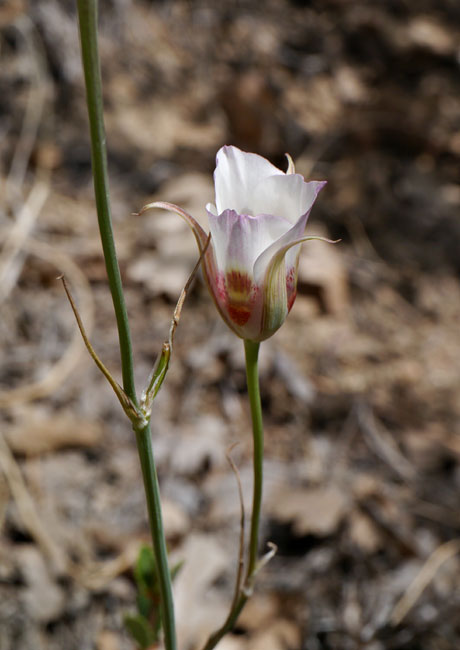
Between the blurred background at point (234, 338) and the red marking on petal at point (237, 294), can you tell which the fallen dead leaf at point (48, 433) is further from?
the red marking on petal at point (237, 294)

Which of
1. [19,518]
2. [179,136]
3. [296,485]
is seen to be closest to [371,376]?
[296,485]

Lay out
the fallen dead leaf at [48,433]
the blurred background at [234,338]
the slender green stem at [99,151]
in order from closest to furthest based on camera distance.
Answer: the slender green stem at [99,151] < the blurred background at [234,338] < the fallen dead leaf at [48,433]


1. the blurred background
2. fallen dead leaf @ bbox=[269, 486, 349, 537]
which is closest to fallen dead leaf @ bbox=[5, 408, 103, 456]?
the blurred background

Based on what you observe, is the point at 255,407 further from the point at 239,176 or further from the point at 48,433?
the point at 48,433

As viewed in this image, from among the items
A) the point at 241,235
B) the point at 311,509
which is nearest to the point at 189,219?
the point at 241,235

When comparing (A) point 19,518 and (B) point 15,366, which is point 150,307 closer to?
(B) point 15,366

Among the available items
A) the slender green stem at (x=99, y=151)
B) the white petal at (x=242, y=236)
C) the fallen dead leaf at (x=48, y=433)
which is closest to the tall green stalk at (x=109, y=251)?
the slender green stem at (x=99, y=151)

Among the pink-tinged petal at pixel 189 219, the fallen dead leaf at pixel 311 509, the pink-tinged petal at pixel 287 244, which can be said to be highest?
the pink-tinged petal at pixel 189 219

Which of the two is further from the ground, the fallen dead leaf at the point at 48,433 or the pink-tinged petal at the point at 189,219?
the pink-tinged petal at the point at 189,219

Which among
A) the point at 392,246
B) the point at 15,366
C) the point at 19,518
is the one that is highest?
the point at 392,246

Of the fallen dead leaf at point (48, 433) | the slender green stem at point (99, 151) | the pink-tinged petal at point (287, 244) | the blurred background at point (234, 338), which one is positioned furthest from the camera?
the fallen dead leaf at point (48, 433)
